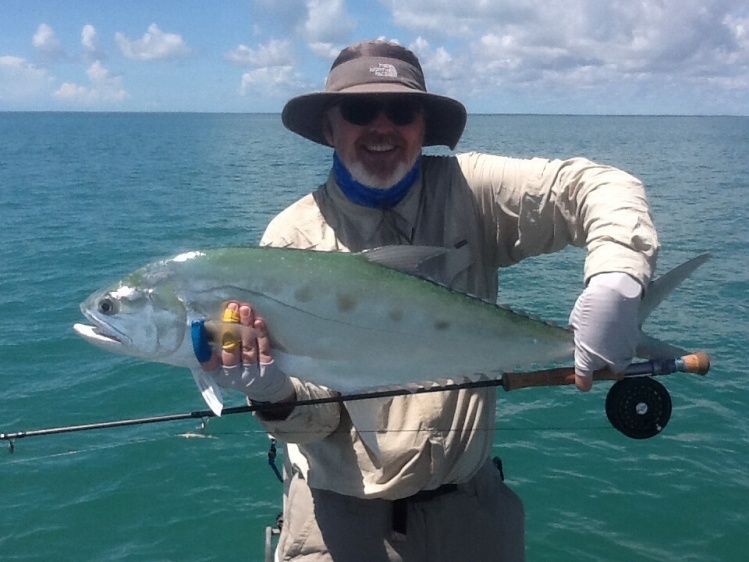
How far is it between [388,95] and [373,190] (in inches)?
19.2

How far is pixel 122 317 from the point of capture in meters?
3.17

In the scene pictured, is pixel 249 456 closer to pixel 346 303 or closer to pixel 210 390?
pixel 210 390

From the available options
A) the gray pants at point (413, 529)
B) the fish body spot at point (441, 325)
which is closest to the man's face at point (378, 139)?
the fish body spot at point (441, 325)

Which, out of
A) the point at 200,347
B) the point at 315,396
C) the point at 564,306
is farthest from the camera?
the point at 564,306

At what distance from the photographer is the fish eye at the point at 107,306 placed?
10.4 feet

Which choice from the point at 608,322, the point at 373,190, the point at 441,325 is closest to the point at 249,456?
the point at 373,190

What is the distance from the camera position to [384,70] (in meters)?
3.67

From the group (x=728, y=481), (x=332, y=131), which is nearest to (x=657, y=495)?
(x=728, y=481)

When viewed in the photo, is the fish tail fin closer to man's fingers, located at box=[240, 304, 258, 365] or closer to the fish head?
man's fingers, located at box=[240, 304, 258, 365]

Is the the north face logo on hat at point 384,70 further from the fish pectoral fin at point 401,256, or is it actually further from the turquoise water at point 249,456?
the turquoise water at point 249,456

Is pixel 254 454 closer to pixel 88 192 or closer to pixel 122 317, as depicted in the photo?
pixel 122 317

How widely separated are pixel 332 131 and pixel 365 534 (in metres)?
2.22

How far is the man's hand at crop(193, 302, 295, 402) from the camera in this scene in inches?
119

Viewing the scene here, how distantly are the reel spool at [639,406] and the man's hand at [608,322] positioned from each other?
20.2 inches
